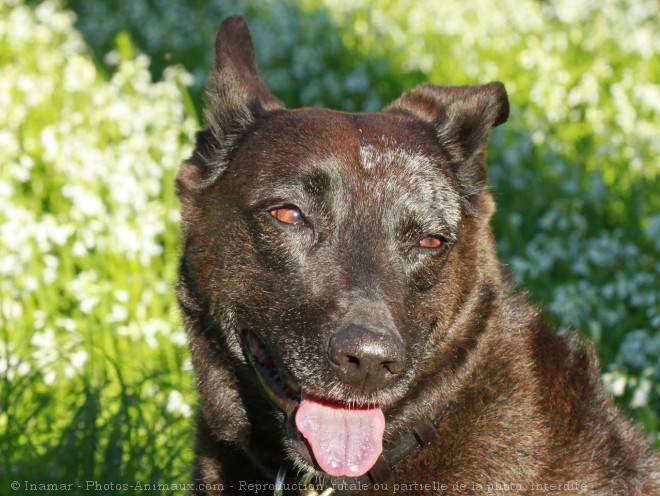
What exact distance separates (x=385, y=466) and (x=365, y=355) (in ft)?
1.47

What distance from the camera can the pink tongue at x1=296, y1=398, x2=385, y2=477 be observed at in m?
3.35

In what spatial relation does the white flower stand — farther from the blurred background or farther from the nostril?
the nostril

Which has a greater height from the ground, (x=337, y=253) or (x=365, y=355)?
(x=337, y=253)


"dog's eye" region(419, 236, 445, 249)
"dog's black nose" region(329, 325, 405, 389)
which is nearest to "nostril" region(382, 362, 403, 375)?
"dog's black nose" region(329, 325, 405, 389)

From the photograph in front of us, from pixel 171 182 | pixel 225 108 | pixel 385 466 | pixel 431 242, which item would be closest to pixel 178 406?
pixel 225 108

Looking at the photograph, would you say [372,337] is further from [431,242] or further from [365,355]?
[431,242]

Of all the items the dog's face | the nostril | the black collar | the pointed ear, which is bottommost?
the black collar

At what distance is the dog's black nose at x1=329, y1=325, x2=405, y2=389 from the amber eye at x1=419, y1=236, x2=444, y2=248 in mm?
495

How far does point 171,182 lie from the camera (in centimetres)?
738

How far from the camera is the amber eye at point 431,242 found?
12.2 feet

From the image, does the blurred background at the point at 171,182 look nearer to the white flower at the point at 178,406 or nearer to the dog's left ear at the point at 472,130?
the white flower at the point at 178,406

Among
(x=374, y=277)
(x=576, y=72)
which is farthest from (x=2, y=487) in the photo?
(x=576, y=72)

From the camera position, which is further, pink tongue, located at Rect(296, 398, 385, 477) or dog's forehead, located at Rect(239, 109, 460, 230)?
dog's forehead, located at Rect(239, 109, 460, 230)

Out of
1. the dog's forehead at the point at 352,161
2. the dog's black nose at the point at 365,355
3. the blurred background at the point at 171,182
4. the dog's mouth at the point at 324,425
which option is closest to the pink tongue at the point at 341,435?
the dog's mouth at the point at 324,425
